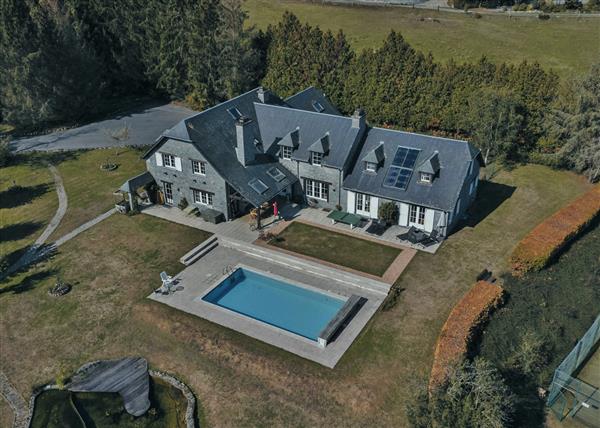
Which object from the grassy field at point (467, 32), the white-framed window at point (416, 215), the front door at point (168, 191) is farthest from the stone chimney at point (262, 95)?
the grassy field at point (467, 32)

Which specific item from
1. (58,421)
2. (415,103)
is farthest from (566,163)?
(58,421)

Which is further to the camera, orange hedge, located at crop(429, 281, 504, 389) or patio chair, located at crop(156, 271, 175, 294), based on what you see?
patio chair, located at crop(156, 271, 175, 294)

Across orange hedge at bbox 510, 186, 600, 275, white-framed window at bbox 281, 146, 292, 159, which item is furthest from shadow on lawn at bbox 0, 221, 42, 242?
orange hedge at bbox 510, 186, 600, 275

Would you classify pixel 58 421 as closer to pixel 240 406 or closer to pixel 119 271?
pixel 240 406

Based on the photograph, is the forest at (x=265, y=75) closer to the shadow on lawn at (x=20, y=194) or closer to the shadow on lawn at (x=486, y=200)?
the shadow on lawn at (x=486, y=200)

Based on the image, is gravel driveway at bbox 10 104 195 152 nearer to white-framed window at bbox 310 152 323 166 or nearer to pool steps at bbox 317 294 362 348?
white-framed window at bbox 310 152 323 166

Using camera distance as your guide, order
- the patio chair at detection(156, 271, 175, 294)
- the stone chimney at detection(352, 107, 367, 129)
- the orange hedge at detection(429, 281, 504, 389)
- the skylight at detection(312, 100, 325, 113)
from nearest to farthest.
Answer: the orange hedge at detection(429, 281, 504, 389)
the patio chair at detection(156, 271, 175, 294)
the stone chimney at detection(352, 107, 367, 129)
the skylight at detection(312, 100, 325, 113)

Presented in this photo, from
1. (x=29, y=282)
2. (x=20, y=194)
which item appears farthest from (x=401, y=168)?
(x=20, y=194)

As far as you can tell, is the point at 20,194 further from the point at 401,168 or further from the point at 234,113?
the point at 401,168
